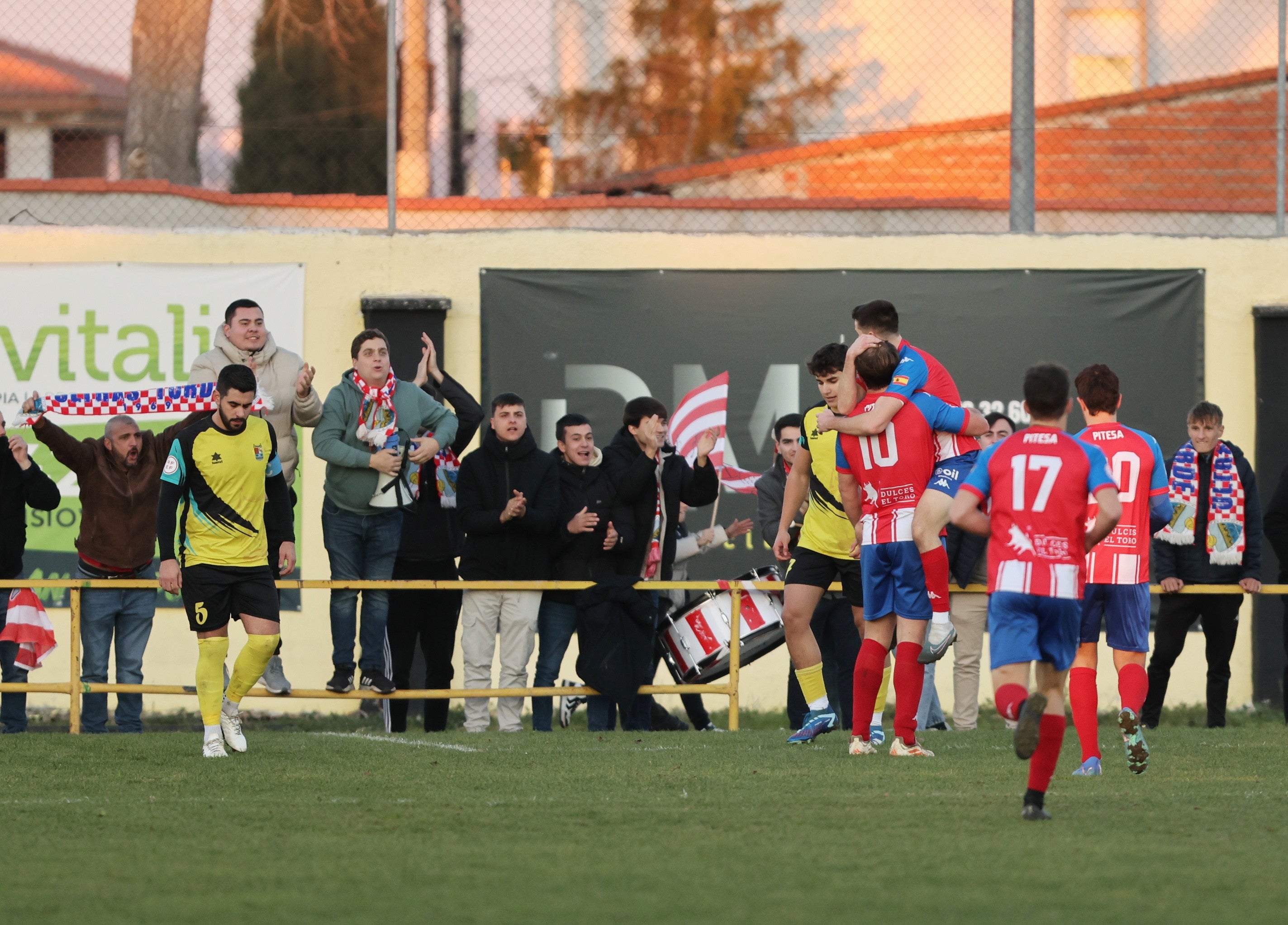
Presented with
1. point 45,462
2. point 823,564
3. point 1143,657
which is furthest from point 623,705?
point 45,462

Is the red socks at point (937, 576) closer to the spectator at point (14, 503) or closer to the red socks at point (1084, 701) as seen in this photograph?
the red socks at point (1084, 701)

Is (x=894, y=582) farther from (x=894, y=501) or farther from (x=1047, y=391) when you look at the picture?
(x=1047, y=391)

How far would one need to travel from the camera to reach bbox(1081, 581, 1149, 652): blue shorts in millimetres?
7984

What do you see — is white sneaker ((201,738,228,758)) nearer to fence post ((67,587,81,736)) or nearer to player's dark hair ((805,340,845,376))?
fence post ((67,587,81,736))

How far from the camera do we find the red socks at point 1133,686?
26.0 ft

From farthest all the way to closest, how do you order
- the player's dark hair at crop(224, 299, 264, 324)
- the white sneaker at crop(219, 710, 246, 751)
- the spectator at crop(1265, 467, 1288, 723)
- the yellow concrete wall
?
1. the yellow concrete wall
2. the spectator at crop(1265, 467, 1288, 723)
3. the player's dark hair at crop(224, 299, 264, 324)
4. the white sneaker at crop(219, 710, 246, 751)

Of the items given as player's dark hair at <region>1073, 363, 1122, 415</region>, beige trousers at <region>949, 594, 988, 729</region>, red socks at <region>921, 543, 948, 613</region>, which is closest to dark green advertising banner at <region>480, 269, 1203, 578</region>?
beige trousers at <region>949, 594, 988, 729</region>

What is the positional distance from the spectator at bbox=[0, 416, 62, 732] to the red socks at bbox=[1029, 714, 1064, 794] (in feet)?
22.3

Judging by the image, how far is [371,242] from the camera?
13148mm

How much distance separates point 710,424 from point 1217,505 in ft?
12.8

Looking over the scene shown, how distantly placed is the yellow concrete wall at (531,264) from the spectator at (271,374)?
→ 2.45 meters

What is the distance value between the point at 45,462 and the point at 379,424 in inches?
152

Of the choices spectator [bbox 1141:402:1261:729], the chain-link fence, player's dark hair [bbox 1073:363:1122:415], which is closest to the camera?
player's dark hair [bbox 1073:363:1122:415]

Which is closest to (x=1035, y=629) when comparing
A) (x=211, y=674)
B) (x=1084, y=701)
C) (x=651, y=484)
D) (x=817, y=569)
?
(x=1084, y=701)
